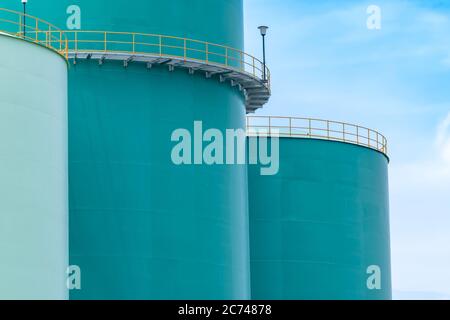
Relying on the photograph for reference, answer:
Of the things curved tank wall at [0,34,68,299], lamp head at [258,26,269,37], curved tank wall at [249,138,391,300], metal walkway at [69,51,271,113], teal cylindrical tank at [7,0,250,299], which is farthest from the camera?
curved tank wall at [249,138,391,300]

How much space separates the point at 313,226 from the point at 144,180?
38.3 feet

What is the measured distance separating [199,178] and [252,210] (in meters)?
8.46

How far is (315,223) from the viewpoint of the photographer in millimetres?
58406

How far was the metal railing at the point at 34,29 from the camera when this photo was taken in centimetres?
4859

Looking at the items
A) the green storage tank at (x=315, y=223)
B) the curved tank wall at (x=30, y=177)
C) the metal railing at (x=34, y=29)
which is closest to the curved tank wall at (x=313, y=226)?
the green storage tank at (x=315, y=223)

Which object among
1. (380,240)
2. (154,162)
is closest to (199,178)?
(154,162)

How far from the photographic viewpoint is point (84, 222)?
48000mm

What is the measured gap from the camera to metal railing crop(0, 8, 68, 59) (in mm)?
48594

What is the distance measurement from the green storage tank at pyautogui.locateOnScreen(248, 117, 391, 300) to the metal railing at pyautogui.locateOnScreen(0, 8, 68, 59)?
38.4ft

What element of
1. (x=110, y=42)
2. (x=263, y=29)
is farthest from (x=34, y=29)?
(x=263, y=29)

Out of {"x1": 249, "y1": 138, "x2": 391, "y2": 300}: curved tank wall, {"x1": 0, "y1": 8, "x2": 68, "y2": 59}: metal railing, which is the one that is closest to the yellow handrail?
{"x1": 0, "y1": 8, "x2": 68, "y2": 59}: metal railing

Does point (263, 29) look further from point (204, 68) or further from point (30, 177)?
point (30, 177)

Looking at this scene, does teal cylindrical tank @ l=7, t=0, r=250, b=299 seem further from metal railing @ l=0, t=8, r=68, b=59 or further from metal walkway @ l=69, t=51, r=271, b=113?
metal railing @ l=0, t=8, r=68, b=59
